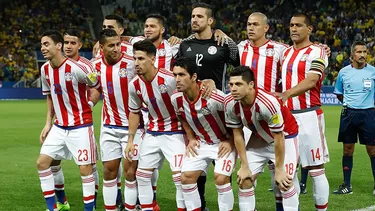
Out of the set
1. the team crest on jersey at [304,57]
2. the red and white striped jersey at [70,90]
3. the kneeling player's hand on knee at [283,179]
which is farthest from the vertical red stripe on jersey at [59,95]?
the team crest on jersey at [304,57]

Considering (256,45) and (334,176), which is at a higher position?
(256,45)

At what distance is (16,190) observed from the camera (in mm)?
10000

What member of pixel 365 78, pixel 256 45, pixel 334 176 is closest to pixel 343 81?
pixel 365 78

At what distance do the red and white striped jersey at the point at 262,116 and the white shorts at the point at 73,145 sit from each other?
1960mm

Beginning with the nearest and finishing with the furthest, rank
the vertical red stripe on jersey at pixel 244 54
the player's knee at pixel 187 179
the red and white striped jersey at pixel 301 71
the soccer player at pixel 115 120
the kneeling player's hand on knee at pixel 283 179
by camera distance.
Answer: the kneeling player's hand on knee at pixel 283 179
the player's knee at pixel 187 179
the red and white striped jersey at pixel 301 71
the soccer player at pixel 115 120
the vertical red stripe on jersey at pixel 244 54

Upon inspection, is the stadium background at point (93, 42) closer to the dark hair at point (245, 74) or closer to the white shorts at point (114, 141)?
the white shorts at point (114, 141)

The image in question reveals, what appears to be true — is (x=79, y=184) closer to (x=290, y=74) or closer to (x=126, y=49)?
(x=126, y=49)

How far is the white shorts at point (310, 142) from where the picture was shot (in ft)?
25.1

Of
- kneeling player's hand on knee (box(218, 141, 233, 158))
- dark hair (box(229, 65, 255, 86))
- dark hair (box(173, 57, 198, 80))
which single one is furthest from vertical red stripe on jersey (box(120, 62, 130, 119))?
dark hair (box(229, 65, 255, 86))

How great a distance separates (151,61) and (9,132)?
1242 centimetres

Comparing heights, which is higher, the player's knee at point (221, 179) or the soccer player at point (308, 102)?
the soccer player at point (308, 102)

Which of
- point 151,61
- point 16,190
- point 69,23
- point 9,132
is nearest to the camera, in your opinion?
point 151,61

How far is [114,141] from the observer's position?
805 cm

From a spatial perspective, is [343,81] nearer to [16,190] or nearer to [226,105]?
[226,105]
